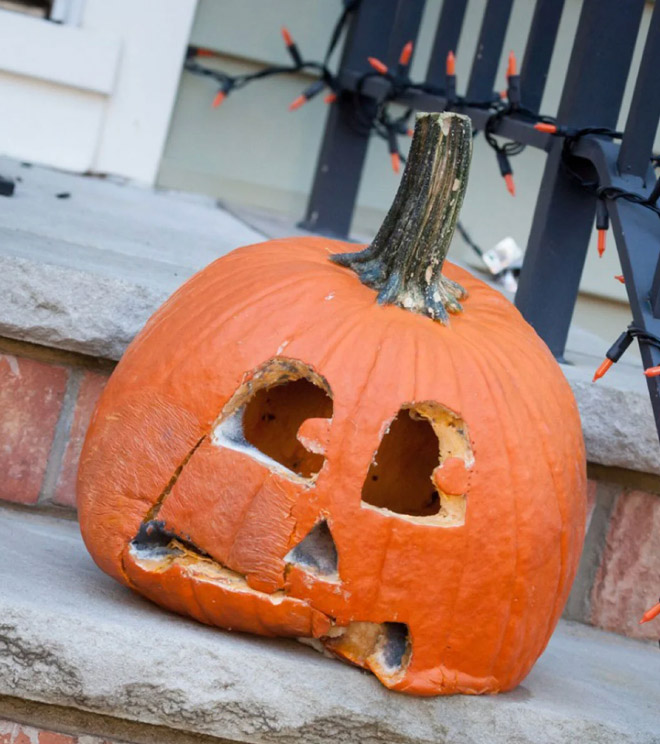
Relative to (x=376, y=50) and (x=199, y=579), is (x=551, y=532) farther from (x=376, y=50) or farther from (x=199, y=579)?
(x=376, y=50)

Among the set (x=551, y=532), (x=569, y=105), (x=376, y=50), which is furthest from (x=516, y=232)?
(x=551, y=532)

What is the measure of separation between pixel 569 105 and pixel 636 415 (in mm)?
516

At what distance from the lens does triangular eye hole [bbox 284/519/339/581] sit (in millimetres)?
1239

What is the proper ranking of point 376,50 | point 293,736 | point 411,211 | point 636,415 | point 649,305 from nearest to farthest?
point 293,736, point 411,211, point 649,305, point 636,415, point 376,50

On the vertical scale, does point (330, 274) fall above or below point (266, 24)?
below

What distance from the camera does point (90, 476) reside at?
134cm

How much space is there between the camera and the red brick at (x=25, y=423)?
1650 mm

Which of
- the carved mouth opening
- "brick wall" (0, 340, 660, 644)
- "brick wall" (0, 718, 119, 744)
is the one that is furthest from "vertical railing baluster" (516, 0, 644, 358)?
"brick wall" (0, 718, 119, 744)

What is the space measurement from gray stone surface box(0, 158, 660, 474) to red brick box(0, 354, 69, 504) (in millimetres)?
57

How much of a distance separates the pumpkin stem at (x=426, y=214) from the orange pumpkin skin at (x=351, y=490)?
3 cm

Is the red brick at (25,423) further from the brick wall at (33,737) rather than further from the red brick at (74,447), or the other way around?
the brick wall at (33,737)

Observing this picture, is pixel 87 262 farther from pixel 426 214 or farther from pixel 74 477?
pixel 426 214

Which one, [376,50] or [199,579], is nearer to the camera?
[199,579]

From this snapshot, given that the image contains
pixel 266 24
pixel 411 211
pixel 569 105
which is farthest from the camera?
pixel 266 24
